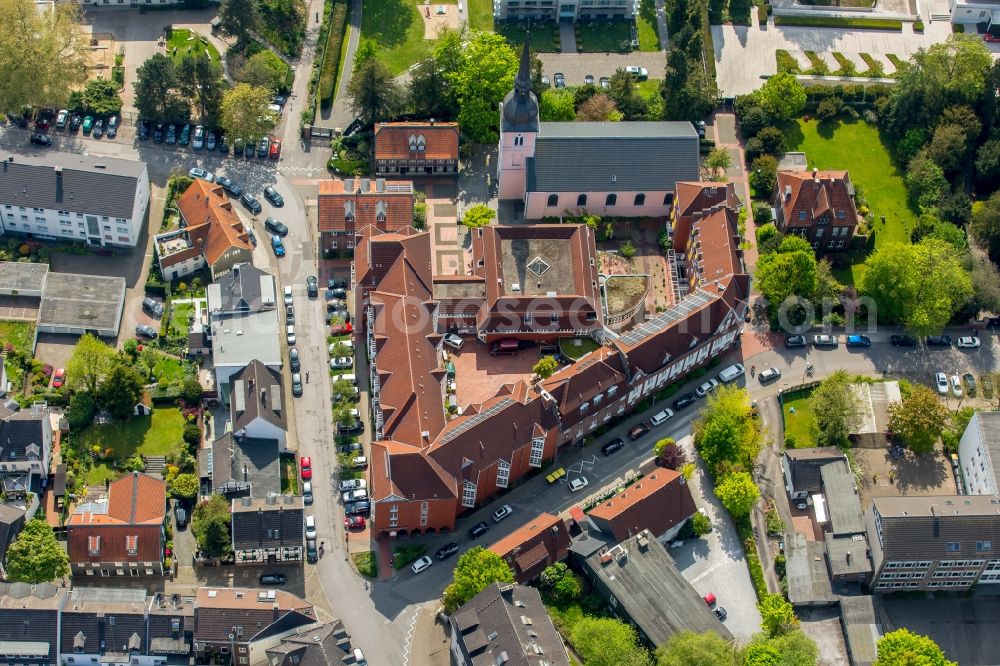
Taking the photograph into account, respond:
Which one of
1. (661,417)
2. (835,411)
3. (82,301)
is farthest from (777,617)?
(82,301)

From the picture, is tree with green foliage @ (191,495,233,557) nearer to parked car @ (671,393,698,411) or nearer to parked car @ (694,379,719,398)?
parked car @ (671,393,698,411)

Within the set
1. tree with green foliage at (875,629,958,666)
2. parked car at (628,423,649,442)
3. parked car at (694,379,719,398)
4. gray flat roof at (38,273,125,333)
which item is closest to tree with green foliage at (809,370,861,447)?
parked car at (694,379,719,398)

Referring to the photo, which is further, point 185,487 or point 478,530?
point 478,530

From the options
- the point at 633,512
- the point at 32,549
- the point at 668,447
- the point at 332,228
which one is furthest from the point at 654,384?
the point at 32,549

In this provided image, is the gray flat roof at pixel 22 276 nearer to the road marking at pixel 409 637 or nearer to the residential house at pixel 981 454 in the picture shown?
the road marking at pixel 409 637

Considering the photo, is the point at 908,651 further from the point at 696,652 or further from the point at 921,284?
the point at 921,284
